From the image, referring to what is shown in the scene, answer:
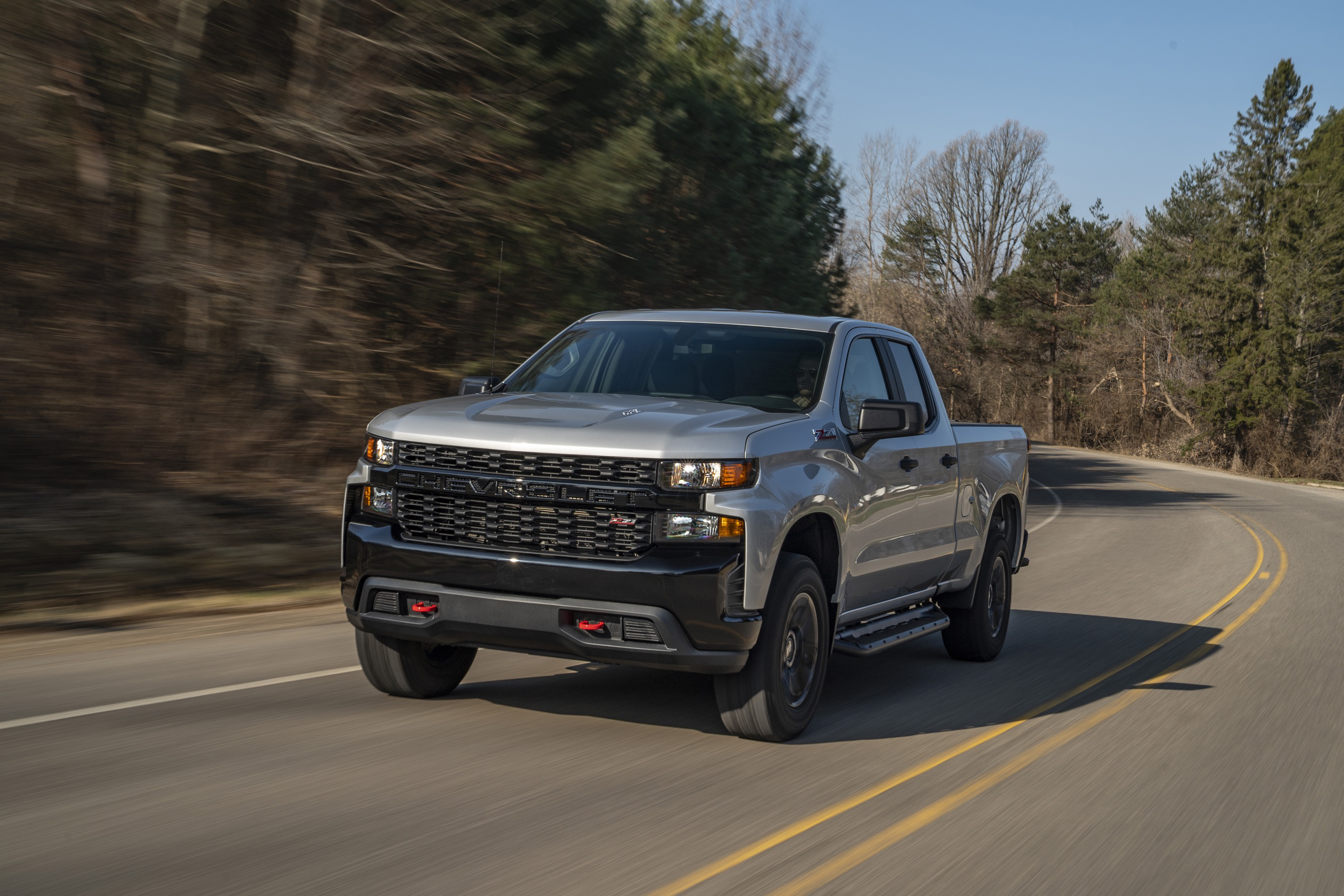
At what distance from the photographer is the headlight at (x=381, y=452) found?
6.04 meters

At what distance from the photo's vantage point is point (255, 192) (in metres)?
14.7

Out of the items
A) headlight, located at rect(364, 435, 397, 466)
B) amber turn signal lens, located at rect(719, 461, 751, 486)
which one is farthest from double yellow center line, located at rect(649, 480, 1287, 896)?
headlight, located at rect(364, 435, 397, 466)

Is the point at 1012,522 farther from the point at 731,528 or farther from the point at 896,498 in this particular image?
the point at 731,528

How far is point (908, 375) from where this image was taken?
8.40 metres

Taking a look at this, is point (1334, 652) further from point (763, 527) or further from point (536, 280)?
point (536, 280)

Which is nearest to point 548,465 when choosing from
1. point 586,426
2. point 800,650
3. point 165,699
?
point 586,426

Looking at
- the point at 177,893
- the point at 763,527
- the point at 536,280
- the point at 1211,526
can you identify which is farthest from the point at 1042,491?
the point at 177,893

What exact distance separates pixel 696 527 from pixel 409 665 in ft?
6.29

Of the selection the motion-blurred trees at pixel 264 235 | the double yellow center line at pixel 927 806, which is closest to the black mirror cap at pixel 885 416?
the double yellow center line at pixel 927 806

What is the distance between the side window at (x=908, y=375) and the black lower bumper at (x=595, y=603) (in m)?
2.93

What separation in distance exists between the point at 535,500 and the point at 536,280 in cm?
1114

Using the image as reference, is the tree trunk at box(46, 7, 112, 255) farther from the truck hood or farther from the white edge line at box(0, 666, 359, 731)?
the truck hood

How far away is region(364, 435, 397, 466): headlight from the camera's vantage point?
6043 millimetres

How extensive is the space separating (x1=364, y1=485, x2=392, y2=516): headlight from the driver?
2.12 metres
